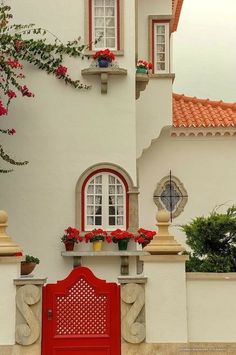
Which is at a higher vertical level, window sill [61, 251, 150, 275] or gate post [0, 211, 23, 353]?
window sill [61, 251, 150, 275]

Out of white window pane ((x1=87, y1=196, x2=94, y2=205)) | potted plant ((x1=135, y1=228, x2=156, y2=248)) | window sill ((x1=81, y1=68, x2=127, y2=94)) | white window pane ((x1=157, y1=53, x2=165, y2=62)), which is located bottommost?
potted plant ((x1=135, y1=228, x2=156, y2=248))

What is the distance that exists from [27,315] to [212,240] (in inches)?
135

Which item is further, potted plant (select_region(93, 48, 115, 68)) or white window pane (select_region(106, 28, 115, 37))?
white window pane (select_region(106, 28, 115, 37))

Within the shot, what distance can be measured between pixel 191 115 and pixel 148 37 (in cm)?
274

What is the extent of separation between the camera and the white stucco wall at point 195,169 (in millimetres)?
18625

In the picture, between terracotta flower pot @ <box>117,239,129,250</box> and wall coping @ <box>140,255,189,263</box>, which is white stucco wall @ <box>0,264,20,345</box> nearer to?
wall coping @ <box>140,255,189,263</box>

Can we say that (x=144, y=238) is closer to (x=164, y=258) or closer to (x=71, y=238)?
(x=71, y=238)

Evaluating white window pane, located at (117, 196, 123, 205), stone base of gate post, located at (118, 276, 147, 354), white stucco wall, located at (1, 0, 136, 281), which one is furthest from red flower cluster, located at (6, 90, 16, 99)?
stone base of gate post, located at (118, 276, 147, 354)

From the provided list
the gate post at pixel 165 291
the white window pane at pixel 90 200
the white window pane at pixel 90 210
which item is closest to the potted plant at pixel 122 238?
the white window pane at pixel 90 210

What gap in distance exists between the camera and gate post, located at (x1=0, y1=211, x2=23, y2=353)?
10242 mm

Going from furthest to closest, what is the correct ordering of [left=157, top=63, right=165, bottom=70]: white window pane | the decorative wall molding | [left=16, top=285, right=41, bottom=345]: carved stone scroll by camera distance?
the decorative wall molding
[left=157, top=63, right=165, bottom=70]: white window pane
[left=16, top=285, right=41, bottom=345]: carved stone scroll

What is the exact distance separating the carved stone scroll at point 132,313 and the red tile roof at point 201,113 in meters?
8.84

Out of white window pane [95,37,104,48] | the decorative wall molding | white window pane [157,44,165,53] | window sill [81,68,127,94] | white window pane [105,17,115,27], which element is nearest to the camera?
window sill [81,68,127,94]

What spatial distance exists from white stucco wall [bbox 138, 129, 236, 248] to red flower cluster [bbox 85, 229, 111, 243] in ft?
11.1
